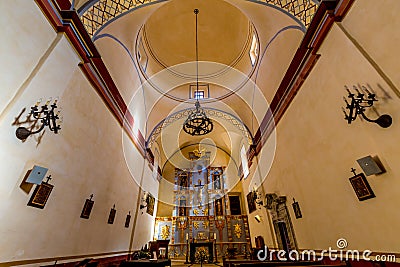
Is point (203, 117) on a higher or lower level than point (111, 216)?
higher

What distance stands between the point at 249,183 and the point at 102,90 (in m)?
8.01

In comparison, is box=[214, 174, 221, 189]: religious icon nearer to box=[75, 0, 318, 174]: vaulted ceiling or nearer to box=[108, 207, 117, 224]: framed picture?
box=[75, 0, 318, 174]: vaulted ceiling

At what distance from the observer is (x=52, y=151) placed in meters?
3.59

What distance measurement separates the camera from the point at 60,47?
3762mm

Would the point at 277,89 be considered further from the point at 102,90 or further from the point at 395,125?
the point at 102,90

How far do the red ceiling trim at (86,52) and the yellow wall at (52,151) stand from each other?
17 cm

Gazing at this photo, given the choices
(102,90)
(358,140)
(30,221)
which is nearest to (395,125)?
(358,140)

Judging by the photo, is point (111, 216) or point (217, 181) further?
point (217, 181)

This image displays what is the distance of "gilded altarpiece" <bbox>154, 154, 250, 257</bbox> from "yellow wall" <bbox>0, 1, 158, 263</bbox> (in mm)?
5801

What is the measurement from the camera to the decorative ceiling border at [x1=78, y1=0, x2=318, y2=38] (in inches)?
169

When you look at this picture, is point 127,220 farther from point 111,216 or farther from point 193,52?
point 193,52

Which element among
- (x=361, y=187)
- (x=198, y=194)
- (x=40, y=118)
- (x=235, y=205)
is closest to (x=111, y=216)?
(x=40, y=118)

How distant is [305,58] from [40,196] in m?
5.97

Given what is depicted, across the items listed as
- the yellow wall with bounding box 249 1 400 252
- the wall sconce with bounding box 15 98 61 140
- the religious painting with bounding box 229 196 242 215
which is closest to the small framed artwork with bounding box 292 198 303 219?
the yellow wall with bounding box 249 1 400 252
